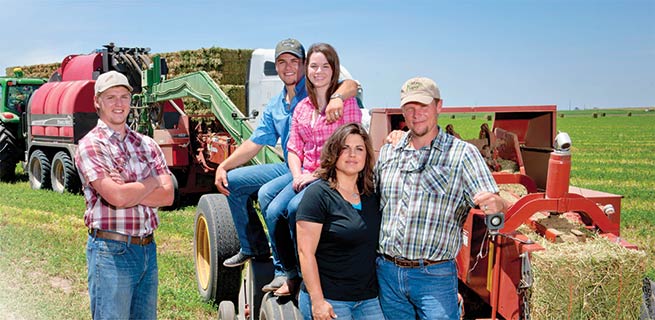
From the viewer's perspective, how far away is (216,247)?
5246 millimetres

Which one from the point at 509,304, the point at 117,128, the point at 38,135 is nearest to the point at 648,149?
the point at 38,135

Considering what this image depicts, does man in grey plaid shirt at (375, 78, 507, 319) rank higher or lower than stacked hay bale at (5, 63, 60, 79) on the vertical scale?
lower

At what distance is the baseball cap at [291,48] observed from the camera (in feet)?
12.3

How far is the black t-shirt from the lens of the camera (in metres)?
2.95

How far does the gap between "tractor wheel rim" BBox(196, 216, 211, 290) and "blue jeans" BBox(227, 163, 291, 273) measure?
1499 mm

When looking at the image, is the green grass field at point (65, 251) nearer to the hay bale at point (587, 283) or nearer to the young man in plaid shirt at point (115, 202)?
the young man in plaid shirt at point (115, 202)

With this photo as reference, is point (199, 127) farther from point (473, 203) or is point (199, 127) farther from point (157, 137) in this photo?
point (473, 203)

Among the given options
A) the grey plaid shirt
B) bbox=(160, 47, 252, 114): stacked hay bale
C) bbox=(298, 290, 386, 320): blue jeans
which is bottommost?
bbox=(298, 290, 386, 320): blue jeans

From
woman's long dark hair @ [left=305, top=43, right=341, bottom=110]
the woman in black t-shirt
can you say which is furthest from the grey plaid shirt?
woman's long dark hair @ [left=305, top=43, right=341, bottom=110]

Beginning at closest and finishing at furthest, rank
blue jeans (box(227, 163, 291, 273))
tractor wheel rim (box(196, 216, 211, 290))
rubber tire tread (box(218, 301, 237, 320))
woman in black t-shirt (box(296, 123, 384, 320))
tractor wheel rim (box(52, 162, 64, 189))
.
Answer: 1. woman in black t-shirt (box(296, 123, 384, 320))
2. blue jeans (box(227, 163, 291, 273))
3. rubber tire tread (box(218, 301, 237, 320))
4. tractor wheel rim (box(196, 216, 211, 290))
5. tractor wheel rim (box(52, 162, 64, 189))

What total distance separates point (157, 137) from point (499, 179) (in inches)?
285

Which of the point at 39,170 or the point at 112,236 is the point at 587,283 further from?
the point at 39,170

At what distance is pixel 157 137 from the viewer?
10.8 meters

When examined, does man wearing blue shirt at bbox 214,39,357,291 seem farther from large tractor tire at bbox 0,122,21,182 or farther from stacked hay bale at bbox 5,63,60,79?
stacked hay bale at bbox 5,63,60,79
